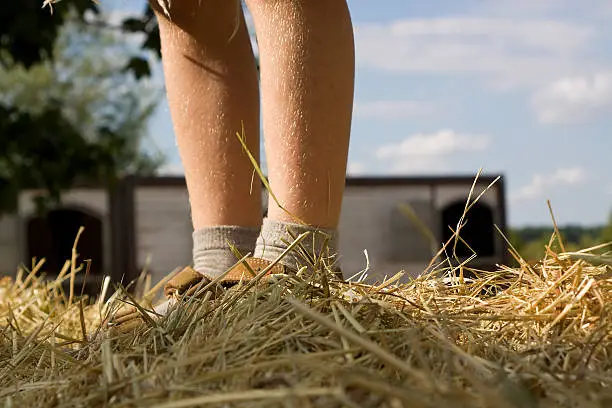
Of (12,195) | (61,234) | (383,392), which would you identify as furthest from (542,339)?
(61,234)

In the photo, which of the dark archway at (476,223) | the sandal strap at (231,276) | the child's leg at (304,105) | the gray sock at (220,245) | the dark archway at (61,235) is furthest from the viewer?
the dark archway at (61,235)

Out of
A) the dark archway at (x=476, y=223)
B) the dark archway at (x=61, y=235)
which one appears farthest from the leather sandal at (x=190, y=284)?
the dark archway at (x=61, y=235)

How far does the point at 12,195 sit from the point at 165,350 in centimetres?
359

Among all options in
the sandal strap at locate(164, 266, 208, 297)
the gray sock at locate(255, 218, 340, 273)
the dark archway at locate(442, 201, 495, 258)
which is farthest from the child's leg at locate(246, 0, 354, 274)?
the dark archway at locate(442, 201, 495, 258)

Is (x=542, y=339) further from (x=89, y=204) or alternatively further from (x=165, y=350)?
(x=89, y=204)

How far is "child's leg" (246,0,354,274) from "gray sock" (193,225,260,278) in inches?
7.9

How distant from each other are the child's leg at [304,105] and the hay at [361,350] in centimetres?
21

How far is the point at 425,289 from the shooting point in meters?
Result: 1.11

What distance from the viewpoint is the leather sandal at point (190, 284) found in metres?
1.09

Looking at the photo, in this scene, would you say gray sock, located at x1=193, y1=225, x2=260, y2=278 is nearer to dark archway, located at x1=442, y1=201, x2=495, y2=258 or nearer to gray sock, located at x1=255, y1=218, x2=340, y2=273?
gray sock, located at x1=255, y1=218, x2=340, y2=273

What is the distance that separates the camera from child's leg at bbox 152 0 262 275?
1.43 meters

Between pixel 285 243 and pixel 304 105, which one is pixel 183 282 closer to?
pixel 285 243

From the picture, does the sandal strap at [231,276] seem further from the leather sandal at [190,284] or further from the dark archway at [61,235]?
the dark archway at [61,235]

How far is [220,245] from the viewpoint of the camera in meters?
1.41
